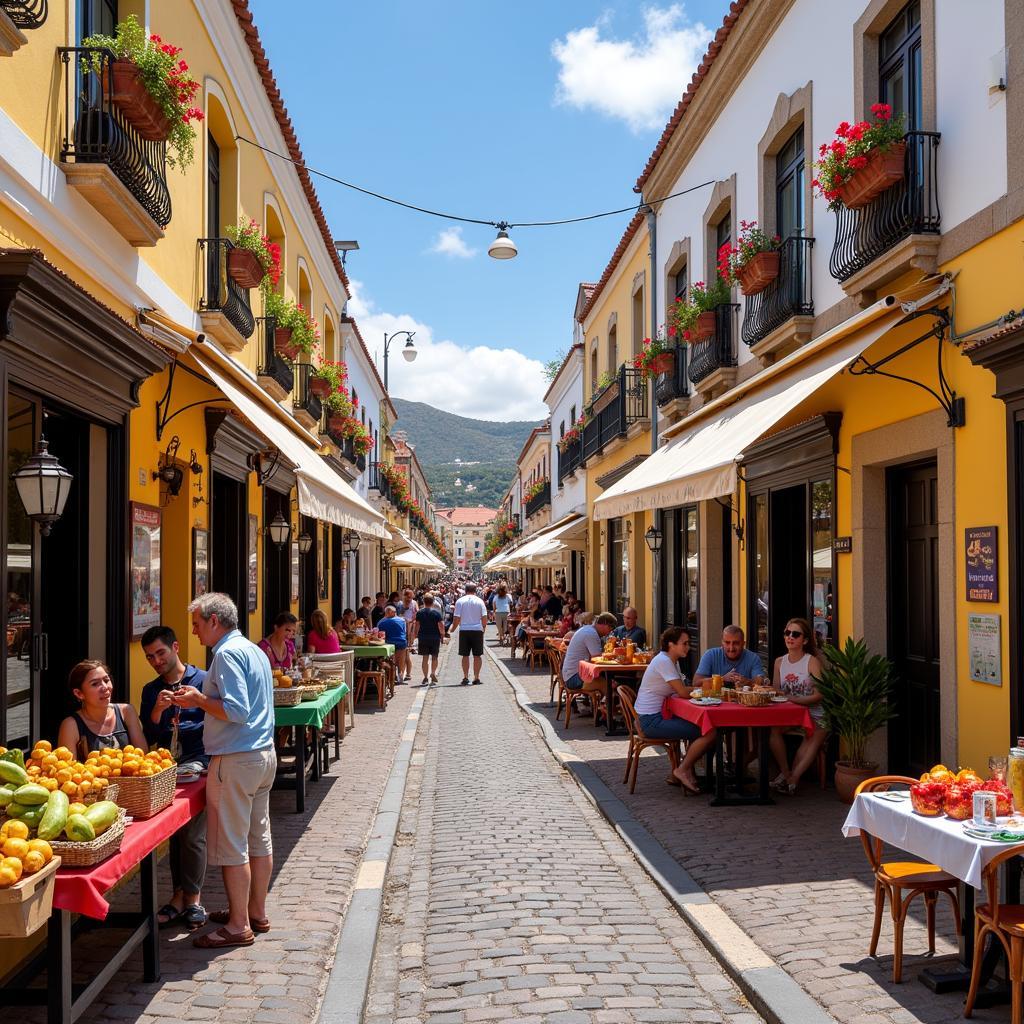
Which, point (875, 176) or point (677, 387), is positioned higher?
point (875, 176)

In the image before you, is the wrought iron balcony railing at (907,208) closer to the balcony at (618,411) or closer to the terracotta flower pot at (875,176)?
the terracotta flower pot at (875,176)

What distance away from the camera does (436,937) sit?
5.47 m

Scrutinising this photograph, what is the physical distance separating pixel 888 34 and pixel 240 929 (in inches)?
345

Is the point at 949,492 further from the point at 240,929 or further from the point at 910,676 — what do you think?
the point at 240,929

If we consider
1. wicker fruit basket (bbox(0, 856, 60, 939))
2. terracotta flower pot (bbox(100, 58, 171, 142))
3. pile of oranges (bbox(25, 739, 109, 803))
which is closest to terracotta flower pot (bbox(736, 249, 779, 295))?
terracotta flower pot (bbox(100, 58, 171, 142))

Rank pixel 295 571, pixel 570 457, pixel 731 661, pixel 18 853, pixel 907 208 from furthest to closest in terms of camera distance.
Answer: pixel 570 457
pixel 295 571
pixel 731 661
pixel 907 208
pixel 18 853

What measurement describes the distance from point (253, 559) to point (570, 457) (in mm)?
15962

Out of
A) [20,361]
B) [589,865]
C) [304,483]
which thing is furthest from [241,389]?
[589,865]

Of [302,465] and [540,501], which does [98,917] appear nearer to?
[302,465]

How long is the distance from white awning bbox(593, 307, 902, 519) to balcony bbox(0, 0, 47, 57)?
5.45 meters

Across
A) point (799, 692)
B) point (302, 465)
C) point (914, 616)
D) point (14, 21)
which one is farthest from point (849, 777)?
point (14, 21)

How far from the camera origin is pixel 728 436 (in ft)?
29.5

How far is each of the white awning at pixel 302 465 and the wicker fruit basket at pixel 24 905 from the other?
4.73 meters

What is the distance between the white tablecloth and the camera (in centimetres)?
418
